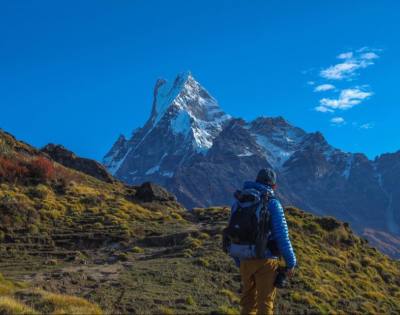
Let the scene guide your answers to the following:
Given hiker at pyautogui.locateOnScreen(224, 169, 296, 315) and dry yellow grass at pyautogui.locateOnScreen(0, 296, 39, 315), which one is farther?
dry yellow grass at pyautogui.locateOnScreen(0, 296, 39, 315)

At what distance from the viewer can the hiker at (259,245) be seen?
8.75 meters

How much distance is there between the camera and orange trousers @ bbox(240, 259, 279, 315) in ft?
28.6

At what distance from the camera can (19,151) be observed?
50969 mm

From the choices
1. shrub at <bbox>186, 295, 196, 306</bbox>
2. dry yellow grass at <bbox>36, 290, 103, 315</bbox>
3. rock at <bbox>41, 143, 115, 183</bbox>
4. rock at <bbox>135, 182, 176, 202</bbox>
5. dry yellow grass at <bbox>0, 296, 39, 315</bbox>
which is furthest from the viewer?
rock at <bbox>41, 143, 115, 183</bbox>

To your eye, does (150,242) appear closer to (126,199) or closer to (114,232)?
(114,232)

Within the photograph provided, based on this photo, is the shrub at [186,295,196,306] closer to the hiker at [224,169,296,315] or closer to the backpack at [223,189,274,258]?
the hiker at [224,169,296,315]

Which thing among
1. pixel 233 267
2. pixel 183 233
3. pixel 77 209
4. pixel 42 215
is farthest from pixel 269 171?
pixel 77 209

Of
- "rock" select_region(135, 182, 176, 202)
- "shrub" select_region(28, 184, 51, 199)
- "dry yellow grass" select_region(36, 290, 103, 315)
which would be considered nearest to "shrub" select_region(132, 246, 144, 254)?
"dry yellow grass" select_region(36, 290, 103, 315)

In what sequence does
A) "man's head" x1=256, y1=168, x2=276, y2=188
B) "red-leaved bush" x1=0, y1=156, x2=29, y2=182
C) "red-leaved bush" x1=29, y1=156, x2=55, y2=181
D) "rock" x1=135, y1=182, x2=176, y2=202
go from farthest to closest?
1. "rock" x1=135, y1=182, x2=176, y2=202
2. "red-leaved bush" x1=29, y1=156, x2=55, y2=181
3. "red-leaved bush" x1=0, y1=156, x2=29, y2=182
4. "man's head" x1=256, y1=168, x2=276, y2=188

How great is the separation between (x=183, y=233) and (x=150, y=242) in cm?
189

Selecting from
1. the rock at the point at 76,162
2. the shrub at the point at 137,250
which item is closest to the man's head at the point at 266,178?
the shrub at the point at 137,250

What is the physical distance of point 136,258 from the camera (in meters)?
23.6

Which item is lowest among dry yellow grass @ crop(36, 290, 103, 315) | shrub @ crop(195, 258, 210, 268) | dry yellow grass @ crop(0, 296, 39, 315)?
dry yellow grass @ crop(0, 296, 39, 315)

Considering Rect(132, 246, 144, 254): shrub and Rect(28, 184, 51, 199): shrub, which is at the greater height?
Rect(28, 184, 51, 199): shrub
